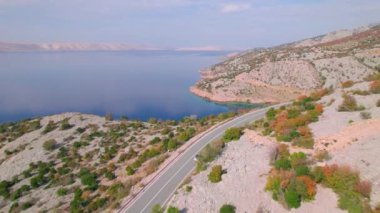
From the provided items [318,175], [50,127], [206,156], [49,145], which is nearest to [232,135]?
[206,156]

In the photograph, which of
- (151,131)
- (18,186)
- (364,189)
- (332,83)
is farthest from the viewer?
(332,83)

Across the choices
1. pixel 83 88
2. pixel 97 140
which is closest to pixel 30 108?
pixel 83 88

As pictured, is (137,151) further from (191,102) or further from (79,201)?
(191,102)

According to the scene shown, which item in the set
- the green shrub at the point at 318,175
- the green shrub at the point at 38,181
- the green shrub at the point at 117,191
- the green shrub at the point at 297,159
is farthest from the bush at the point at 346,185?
the green shrub at the point at 38,181

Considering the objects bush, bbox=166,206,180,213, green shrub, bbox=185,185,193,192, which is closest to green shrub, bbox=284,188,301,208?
bush, bbox=166,206,180,213

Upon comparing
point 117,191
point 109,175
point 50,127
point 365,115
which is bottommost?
point 50,127

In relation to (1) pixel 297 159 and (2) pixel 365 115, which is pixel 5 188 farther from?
(2) pixel 365 115
